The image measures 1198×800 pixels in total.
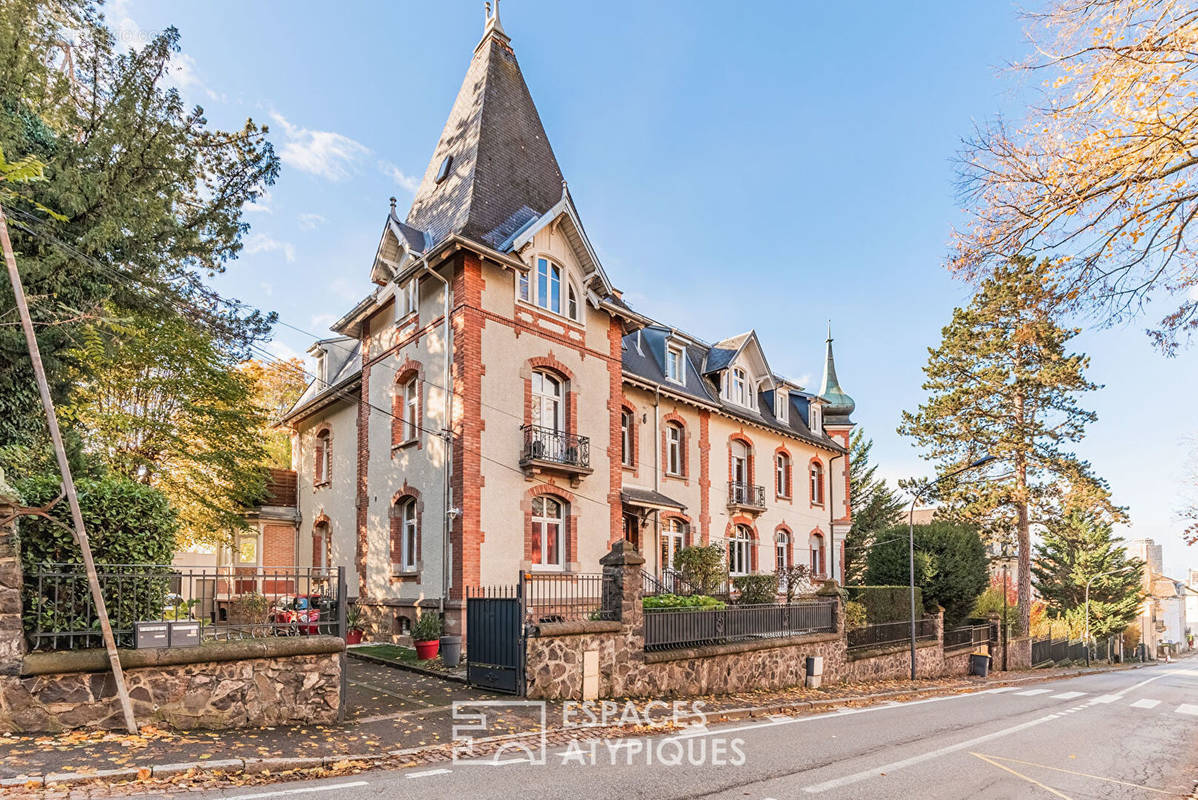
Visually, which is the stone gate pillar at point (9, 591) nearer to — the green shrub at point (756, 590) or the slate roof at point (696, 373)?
the green shrub at point (756, 590)

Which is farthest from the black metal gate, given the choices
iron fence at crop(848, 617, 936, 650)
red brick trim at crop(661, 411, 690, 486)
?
red brick trim at crop(661, 411, 690, 486)

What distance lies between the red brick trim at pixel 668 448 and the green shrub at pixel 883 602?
251 inches

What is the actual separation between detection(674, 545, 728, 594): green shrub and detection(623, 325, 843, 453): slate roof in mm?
5302

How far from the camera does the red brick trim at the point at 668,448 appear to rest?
24.1 m

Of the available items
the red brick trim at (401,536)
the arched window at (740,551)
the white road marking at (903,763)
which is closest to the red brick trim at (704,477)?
the arched window at (740,551)

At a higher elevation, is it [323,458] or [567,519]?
[323,458]

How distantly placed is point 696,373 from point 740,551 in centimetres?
675

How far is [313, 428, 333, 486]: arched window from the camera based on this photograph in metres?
24.7

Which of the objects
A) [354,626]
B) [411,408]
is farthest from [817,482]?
[354,626]

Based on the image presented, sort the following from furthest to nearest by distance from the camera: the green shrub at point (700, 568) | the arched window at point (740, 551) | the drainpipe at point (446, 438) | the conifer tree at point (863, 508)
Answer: the conifer tree at point (863, 508), the arched window at point (740, 551), the green shrub at point (700, 568), the drainpipe at point (446, 438)

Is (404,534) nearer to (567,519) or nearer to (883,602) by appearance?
(567,519)

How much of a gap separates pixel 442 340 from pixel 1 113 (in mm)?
9155

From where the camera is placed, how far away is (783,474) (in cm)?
3002

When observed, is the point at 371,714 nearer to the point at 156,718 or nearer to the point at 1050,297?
the point at 156,718
